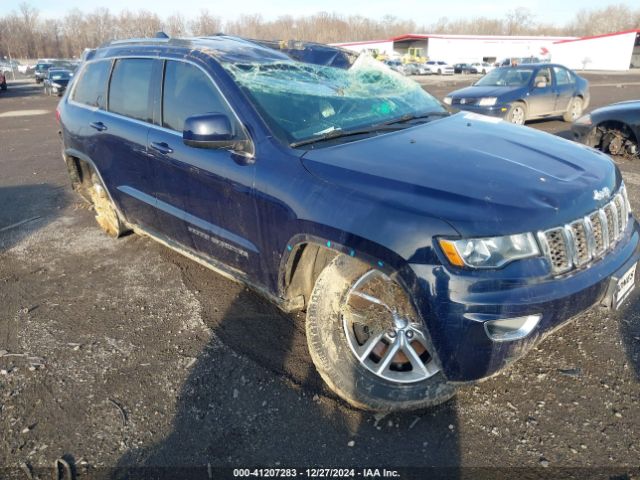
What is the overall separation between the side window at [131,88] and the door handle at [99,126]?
0.15 m

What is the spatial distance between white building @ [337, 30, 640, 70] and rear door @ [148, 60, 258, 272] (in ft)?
194

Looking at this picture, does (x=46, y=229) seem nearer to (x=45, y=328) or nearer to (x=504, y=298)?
(x=45, y=328)

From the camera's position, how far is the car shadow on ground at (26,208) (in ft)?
17.1

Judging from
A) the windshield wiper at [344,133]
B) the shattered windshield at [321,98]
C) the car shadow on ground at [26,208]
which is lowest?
the car shadow on ground at [26,208]

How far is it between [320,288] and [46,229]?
4.17 meters

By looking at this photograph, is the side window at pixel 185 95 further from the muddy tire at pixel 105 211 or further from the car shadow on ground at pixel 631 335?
the car shadow on ground at pixel 631 335

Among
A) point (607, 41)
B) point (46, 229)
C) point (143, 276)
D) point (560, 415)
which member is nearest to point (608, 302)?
point (560, 415)

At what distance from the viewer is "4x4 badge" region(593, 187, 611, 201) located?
7.67 ft

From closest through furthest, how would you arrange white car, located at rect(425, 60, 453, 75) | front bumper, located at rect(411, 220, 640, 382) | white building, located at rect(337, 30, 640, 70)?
1. front bumper, located at rect(411, 220, 640, 382)
2. white car, located at rect(425, 60, 453, 75)
3. white building, located at rect(337, 30, 640, 70)

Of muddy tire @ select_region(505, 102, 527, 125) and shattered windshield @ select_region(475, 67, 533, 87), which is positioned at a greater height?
shattered windshield @ select_region(475, 67, 533, 87)

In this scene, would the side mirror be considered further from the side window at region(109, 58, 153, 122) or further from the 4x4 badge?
the 4x4 badge

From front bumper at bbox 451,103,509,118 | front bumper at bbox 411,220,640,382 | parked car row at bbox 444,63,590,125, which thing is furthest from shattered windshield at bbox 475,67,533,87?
front bumper at bbox 411,220,640,382

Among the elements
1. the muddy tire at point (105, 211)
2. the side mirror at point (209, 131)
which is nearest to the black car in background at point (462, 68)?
the muddy tire at point (105, 211)

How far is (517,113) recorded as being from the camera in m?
10.5
